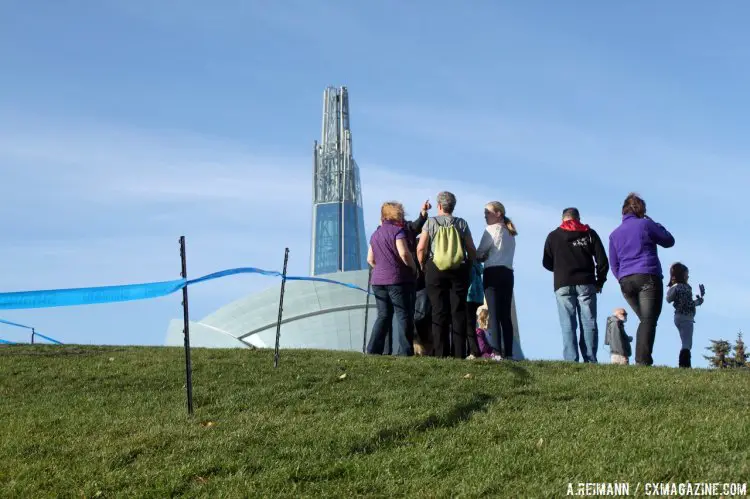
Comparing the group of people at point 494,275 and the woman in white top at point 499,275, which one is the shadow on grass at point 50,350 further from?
the woman in white top at point 499,275

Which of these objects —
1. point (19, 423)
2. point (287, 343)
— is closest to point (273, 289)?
point (287, 343)

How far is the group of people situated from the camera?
11.1 m

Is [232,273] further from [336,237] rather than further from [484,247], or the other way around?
[336,237]

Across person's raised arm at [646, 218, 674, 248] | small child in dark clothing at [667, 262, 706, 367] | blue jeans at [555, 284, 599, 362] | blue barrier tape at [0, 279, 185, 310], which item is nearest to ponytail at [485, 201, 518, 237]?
blue jeans at [555, 284, 599, 362]

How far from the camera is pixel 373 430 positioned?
7.08 m

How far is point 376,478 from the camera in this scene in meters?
5.98

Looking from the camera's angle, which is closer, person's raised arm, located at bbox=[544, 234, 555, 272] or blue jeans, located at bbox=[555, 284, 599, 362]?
blue jeans, located at bbox=[555, 284, 599, 362]

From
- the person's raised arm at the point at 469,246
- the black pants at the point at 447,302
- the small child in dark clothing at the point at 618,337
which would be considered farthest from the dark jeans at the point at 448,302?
the small child in dark clothing at the point at 618,337

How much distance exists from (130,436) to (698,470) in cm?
429

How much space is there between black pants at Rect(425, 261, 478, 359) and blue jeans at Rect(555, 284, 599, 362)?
4.43 ft

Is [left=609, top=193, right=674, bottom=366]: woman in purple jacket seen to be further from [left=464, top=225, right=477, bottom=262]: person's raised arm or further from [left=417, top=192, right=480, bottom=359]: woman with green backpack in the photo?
[left=417, top=192, right=480, bottom=359]: woman with green backpack

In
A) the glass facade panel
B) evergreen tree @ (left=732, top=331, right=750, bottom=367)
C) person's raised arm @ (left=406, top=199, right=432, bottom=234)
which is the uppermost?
the glass facade panel

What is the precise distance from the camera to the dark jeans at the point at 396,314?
1166 centimetres

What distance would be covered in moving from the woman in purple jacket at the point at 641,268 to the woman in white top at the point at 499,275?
51.3 inches
